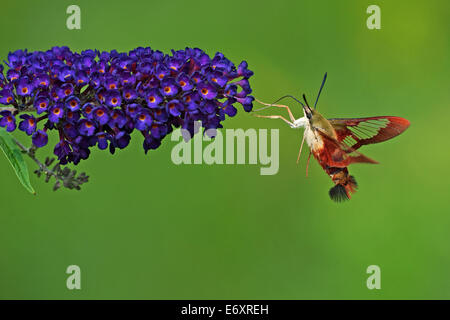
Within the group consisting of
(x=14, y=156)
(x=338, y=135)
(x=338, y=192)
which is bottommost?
(x=338, y=192)

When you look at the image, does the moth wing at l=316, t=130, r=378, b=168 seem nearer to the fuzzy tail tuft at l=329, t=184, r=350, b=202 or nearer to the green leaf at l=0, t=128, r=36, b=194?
the fuzzy tail tuft at l=329, t=184, r=350, b=202

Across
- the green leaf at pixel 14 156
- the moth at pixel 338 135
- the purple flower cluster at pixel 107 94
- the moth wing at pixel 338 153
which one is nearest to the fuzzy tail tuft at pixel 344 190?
the moth at pixel 338 135

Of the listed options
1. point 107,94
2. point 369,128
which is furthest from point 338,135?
point 107,94

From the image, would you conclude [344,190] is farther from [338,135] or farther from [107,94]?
[107,94]

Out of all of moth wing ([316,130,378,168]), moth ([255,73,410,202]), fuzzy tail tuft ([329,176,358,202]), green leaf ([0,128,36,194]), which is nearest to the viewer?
green leaf ([0,128,36,194])

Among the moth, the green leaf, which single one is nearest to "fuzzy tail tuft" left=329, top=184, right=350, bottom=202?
the moth

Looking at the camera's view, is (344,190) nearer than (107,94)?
No
